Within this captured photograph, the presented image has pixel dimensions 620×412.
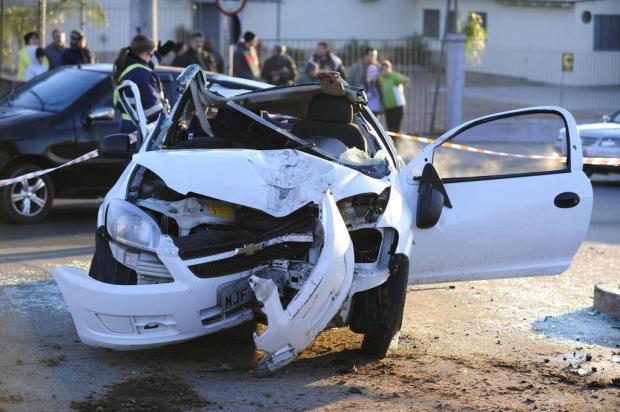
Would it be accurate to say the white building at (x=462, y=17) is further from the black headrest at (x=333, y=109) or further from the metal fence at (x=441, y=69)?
the black headrest at (x=333, y=109)

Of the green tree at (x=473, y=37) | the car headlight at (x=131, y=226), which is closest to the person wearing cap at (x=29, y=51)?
the green tree at (x=473, y=37)

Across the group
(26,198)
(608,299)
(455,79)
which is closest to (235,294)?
(608,299)

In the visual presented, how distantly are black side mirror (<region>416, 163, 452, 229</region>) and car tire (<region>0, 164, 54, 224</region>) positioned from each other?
4.99 m

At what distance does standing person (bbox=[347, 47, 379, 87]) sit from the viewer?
19312mm

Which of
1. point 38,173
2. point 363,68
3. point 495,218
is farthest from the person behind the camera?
point 363,68

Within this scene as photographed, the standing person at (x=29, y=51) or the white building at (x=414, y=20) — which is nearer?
the standing person at (x=29, y=51)

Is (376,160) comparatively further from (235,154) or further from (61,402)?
(61,402)

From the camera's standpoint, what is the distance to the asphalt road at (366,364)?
561cm

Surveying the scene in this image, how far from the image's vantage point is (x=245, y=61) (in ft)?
61.5

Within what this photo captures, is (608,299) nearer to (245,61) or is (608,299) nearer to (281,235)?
(281,235)

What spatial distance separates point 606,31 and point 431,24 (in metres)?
6.46

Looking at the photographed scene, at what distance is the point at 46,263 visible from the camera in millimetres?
9141

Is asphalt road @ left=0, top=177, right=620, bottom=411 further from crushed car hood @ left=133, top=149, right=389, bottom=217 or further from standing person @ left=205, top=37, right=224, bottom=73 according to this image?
standing person @ left=205, top=37, right=224, bottom=73

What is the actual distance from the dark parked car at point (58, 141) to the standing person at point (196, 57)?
230 inches
